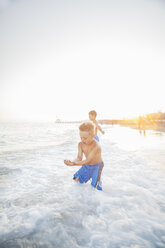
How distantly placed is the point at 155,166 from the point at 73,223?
3839 mm

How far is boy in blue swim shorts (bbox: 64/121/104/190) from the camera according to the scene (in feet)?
8.14

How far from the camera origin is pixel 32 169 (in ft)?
16.0

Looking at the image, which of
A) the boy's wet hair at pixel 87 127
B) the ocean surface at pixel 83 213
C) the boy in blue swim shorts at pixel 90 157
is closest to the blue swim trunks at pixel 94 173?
the boy in blue swim shorts at pixel 90 157

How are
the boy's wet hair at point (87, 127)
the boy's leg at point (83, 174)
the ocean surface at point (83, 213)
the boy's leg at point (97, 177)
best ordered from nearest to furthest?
the ocean surface at point (83, 213) → the boy's wet hair at point (87, 127) → the boy's leg at point (97, 177) → the boy's leg at point (83, 174)

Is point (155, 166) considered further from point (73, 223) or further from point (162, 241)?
point (73, 223)

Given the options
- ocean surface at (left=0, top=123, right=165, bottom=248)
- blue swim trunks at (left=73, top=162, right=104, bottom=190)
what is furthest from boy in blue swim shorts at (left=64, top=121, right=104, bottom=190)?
ocean surface at (left=0, top=123, right=165, bottom=248)

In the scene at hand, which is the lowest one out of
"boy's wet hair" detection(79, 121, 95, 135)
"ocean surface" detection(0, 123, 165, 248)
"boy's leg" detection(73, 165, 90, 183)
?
"ocean surface" detection(0, 123, 165, 248)

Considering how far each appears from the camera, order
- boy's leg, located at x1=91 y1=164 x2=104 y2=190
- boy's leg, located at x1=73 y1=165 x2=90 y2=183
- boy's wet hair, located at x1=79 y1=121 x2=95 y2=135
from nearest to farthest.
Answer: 1. boy's wet hair, located at x1=79 y1=121 x2=95 y2=135
2. boy's leg, located at x1=91 y1=164 x2=104 y2=190
3. boy's leg, located at x1=73 y1=165 x2=90 y2=183

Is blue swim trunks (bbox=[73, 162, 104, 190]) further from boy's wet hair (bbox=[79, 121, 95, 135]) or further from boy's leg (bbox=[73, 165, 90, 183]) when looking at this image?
boy's wet hair (bbox=[79, 121, 95, 135])

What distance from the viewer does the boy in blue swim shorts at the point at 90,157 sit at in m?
2.48

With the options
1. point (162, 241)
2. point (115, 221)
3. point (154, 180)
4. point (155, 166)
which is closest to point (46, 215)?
point (115, 221)

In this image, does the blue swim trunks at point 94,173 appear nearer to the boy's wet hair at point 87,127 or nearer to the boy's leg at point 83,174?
the boy's leg at point 83,174

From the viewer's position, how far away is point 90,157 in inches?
101

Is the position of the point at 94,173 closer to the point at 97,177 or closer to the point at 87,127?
the point at 97,177
